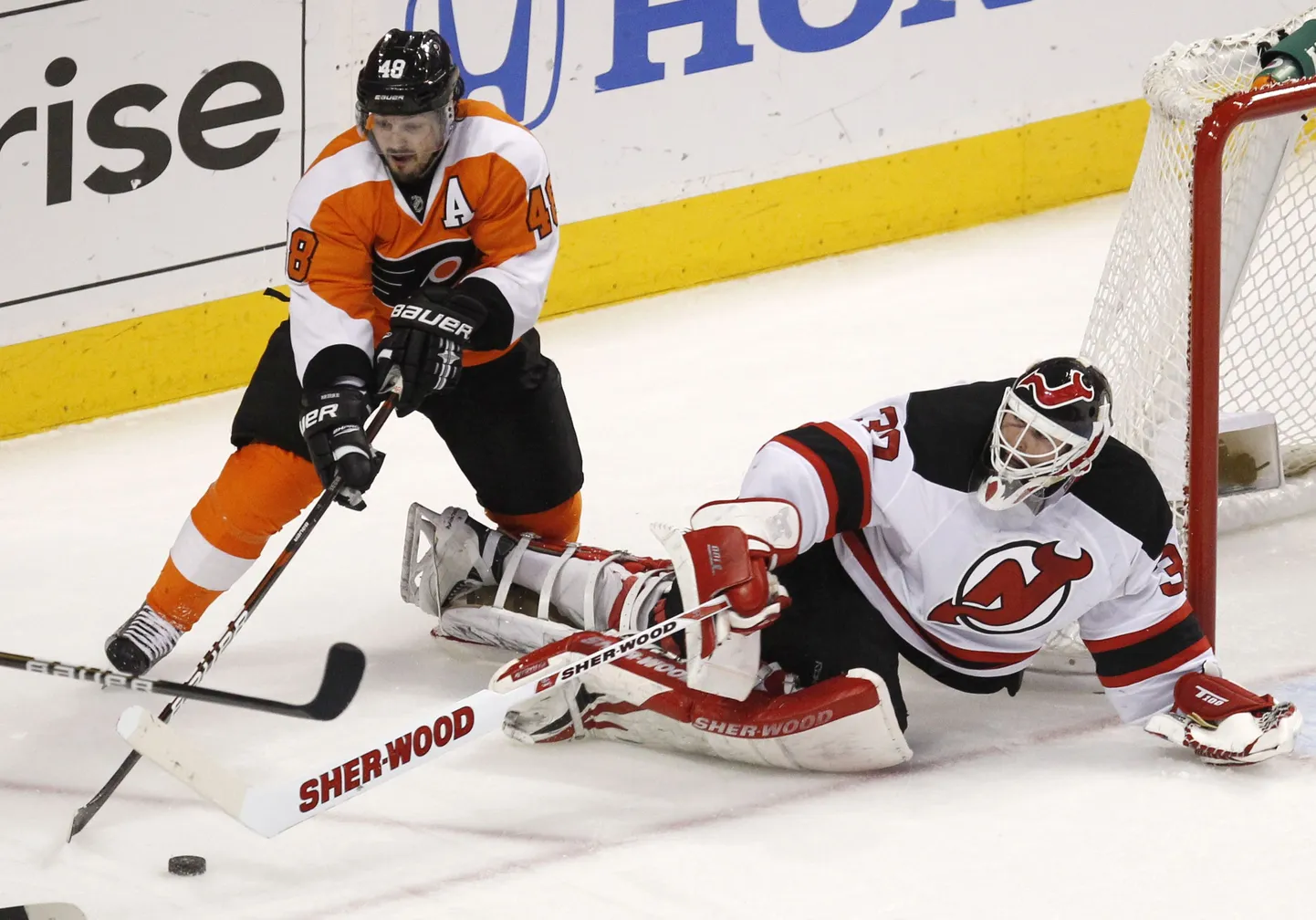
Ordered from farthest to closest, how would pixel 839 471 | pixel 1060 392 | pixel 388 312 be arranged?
pixel 388 312 < pixel 839 471 < pixel 1060 392

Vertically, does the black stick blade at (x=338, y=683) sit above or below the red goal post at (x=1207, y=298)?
below

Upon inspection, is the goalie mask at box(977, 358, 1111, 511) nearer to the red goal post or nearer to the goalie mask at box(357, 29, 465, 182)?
the red goal post

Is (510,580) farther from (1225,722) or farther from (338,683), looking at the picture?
(1225,722)

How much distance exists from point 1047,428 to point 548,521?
1142 millimetres

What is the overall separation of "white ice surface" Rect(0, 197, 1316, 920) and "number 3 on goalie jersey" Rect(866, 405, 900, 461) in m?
0.51

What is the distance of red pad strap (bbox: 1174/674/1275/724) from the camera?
2.96m

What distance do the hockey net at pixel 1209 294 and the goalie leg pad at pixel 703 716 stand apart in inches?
23.8

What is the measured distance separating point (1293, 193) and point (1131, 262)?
0.70 metres

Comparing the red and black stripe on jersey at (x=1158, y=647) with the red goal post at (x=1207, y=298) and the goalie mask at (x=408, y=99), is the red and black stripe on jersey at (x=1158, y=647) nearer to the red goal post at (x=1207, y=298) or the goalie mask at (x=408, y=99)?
the red goal post at (x=1207, y=298)

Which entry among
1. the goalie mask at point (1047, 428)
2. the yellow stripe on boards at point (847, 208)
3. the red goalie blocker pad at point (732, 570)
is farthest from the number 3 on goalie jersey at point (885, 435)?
the yellow stripe on boards at point (847, 208)

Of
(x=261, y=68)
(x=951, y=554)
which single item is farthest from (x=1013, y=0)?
(x=951, y=554)

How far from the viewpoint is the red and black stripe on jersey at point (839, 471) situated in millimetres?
2939

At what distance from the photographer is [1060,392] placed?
9.25 feet

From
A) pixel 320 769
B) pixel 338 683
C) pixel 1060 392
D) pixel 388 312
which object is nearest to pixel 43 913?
pixel 320 769
